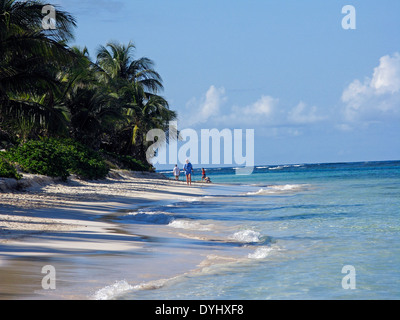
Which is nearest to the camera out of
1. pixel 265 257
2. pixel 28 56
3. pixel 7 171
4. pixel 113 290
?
pixel 113 290

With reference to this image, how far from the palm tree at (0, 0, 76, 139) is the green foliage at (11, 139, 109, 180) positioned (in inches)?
93.2

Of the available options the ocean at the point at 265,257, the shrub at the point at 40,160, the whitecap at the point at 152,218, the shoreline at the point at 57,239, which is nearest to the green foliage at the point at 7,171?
the shoreline at the point at 57,239

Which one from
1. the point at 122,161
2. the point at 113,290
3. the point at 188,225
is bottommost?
the point at 188,225

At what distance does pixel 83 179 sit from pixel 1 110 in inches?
294

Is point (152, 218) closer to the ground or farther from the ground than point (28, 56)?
closer to the ground

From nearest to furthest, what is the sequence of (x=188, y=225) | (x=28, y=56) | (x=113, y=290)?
1. (x=113, y=290)
2. (x=188, y=225)
3. (x=28, y=56)

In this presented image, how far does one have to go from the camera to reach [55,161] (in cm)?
2050

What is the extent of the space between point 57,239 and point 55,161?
12.5 m

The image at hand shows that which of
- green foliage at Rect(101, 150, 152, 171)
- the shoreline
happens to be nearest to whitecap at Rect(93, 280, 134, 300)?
the shoreline

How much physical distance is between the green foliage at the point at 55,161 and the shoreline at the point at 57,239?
2.79 m

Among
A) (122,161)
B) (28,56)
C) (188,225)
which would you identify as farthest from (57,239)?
(122,161)

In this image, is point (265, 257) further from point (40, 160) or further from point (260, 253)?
point (40, 160)

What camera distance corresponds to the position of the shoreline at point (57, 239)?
572cm
